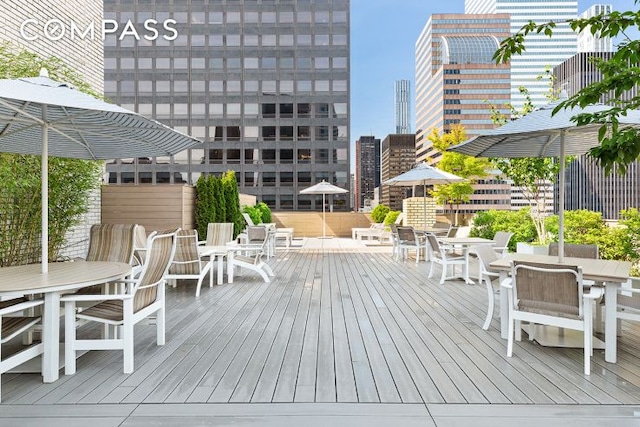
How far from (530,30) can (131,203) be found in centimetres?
904

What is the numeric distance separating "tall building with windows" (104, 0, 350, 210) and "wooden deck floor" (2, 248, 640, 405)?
3635cm

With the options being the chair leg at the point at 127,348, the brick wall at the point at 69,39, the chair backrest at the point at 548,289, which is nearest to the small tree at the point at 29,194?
the brick wall at the point at 69,39

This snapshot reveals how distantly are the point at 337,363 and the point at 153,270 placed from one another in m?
1.75

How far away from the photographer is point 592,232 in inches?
312

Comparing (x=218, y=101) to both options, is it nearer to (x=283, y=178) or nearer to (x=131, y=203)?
(x=283, y=178)

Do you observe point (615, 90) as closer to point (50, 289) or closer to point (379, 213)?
point (50, 289)

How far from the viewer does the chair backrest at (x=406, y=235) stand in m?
10.2

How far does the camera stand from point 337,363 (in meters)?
3.48

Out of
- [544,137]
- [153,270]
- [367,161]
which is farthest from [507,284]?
[367,161]

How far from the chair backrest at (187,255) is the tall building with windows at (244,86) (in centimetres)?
3489

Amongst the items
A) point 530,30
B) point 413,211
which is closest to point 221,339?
point 530,30

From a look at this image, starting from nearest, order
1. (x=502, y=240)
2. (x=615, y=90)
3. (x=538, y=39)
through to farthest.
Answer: (x=615, y=90) < (x=502, y=240) < (x=538, y=39)

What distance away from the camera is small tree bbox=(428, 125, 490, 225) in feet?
82.2

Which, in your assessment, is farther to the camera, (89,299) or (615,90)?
(89,299)
